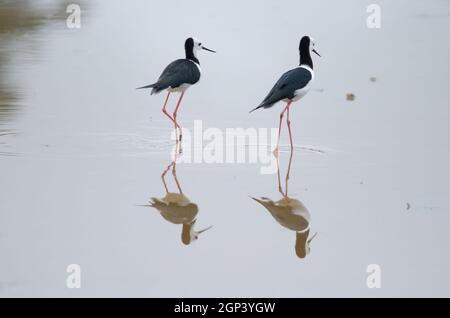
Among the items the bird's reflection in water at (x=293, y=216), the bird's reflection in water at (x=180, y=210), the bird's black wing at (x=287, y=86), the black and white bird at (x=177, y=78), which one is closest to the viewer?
the bird's reflection in water at (x=293, y=216)

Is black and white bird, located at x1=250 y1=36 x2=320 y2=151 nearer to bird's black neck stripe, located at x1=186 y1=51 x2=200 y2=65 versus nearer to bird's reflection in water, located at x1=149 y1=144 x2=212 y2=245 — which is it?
bird's black neck stripe, located at x1=186 y1=51 x2=200 y2=65

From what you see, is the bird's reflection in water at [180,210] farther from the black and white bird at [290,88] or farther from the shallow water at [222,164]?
the black and white bird at [290,88]

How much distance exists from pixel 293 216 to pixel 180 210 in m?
0.88

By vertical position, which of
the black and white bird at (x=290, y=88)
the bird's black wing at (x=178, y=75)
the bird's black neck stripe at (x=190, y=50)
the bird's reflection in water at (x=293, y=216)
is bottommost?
the bird's reflection in water at (x=293, y=216)

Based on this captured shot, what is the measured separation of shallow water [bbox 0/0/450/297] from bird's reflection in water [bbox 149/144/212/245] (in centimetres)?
6

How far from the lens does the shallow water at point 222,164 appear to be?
643 centimetres

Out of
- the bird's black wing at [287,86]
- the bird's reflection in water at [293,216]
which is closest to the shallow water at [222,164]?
the bird's reflection in water at [293,216]

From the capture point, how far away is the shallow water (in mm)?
6434

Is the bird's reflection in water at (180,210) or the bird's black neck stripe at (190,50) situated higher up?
the bird's black neck stripe at (190,50)

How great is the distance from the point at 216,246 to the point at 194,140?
321 cm

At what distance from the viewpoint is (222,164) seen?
353 inches

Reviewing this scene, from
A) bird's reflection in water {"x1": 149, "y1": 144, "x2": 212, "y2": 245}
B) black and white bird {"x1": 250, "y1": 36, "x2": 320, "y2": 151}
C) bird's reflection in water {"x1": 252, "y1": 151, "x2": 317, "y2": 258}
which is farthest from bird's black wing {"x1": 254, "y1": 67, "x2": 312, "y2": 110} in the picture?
bird's reflection in water {"x1": 149, "y1": 144, "x2": 212, "y2": 245}

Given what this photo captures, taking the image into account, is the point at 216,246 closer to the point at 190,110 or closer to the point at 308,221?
the point at 308,221

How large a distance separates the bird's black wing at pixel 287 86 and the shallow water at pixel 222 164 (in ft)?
1.40
